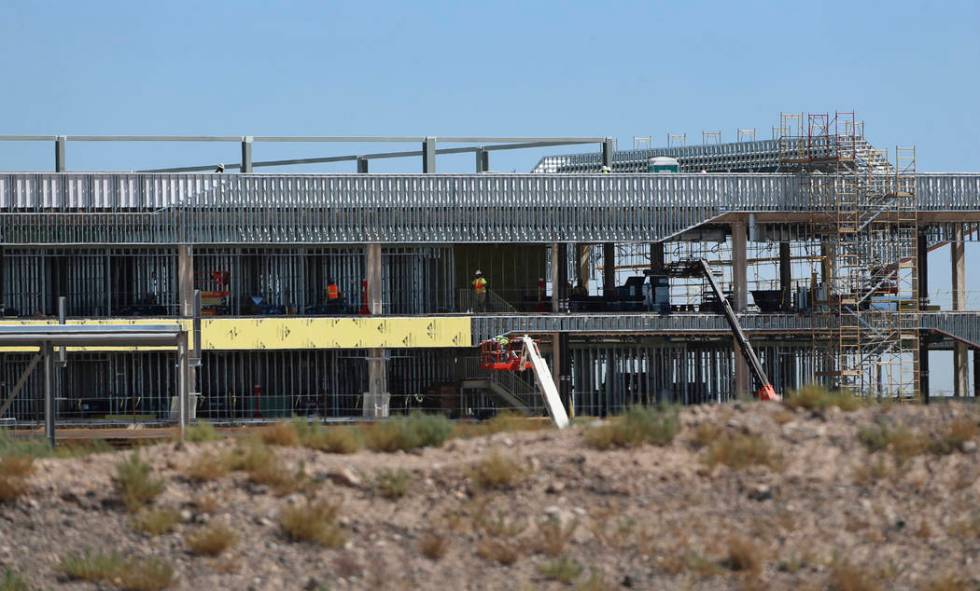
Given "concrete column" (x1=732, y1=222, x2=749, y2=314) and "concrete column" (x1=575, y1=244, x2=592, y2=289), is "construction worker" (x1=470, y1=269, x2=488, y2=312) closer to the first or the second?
"concrete column" (x1=575, y1=244, x2=592, y2=289)

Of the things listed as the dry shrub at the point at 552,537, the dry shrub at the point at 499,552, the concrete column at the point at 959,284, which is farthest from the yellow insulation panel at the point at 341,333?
the dry shrub at the point at 499,552

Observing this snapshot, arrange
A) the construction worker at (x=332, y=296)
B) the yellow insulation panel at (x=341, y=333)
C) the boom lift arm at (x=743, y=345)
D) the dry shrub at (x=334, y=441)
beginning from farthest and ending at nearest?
1. the construction worker at (x=332, y=296)
2. the yellow insulation panel at (x=341, y=333)
3. the boom lift arm at (x=743, y=345)
4. the dry shrub at (x=334, y=441)

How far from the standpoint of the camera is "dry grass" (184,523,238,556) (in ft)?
71.4

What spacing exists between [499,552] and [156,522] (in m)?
5.04

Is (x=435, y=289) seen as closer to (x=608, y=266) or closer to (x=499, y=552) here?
(x=608, y=266)

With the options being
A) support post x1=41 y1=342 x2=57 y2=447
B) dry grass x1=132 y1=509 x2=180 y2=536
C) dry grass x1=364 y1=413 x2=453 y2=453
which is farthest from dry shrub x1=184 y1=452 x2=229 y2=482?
support post x1=41 y1=342 x2=57 y2=447

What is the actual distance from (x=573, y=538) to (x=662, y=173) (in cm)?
3565

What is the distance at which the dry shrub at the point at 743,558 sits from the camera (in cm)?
2112

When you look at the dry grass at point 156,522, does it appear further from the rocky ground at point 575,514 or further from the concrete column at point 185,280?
the concrete column at point 185,280

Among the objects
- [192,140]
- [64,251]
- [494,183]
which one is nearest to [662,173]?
[494,183]

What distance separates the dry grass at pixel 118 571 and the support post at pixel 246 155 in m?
35.1

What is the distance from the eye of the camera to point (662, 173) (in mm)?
56219

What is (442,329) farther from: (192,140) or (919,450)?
(919,450)

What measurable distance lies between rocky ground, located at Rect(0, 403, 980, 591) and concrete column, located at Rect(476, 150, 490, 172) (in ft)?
122
